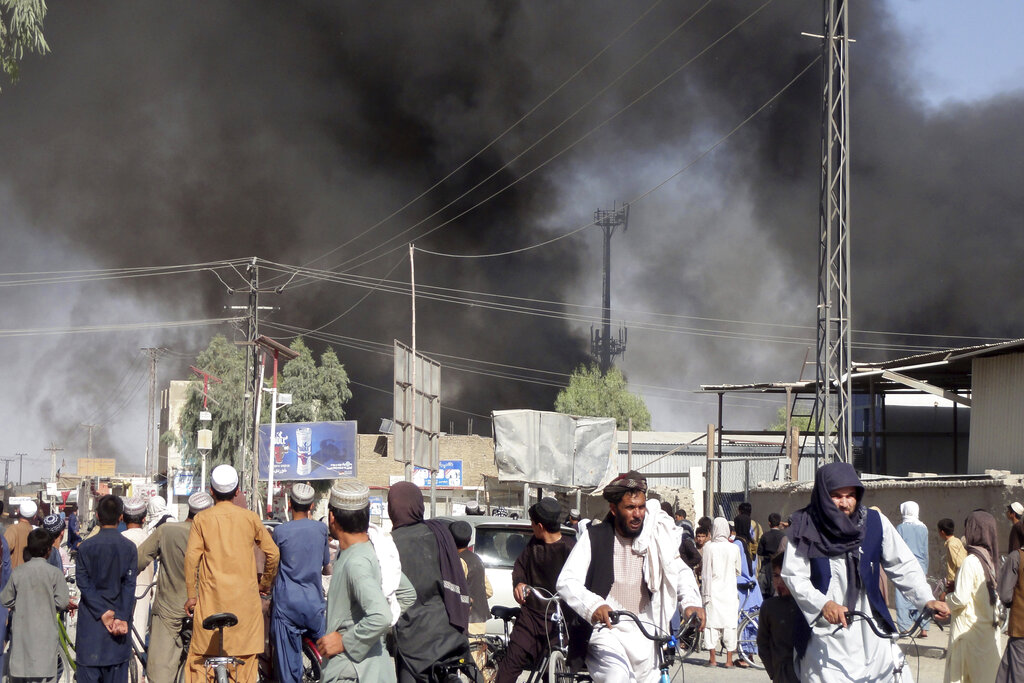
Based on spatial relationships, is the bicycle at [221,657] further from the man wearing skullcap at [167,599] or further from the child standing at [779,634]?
the child standing at [779,634]

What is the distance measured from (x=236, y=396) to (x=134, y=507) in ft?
147

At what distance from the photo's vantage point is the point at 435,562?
574 cm

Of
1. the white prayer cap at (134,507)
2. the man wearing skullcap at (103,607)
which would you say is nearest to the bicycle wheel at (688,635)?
the man wearing skullcap at (103,607)

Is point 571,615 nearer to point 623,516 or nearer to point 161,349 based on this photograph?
point 623,516

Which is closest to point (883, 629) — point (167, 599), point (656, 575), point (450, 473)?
point (656, 575)

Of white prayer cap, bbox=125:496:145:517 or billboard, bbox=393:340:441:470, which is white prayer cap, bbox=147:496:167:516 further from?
billboard, bbox=393:340:441:470

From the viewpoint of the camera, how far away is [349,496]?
4.88 meters

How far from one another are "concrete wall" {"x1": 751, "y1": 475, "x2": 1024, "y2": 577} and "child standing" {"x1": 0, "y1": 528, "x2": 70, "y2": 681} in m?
10.7

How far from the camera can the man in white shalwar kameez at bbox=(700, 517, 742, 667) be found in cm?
1161

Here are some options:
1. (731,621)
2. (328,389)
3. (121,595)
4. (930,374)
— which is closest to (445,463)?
(328,389)

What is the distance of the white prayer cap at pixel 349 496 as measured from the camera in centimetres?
486

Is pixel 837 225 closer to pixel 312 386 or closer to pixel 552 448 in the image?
pixel 552 448

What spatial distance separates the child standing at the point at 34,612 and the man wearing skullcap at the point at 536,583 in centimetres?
276

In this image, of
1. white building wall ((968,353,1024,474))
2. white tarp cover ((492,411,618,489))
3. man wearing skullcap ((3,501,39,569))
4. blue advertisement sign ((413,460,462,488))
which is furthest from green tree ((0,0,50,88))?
blue advertisement sign ((413,460,462,488))
